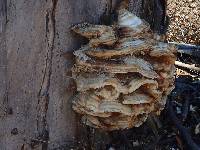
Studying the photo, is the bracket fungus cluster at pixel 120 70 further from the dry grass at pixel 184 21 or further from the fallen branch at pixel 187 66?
the dry grass at pixel 184 21

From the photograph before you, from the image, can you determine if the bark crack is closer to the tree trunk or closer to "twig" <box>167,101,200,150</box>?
the tree trunk

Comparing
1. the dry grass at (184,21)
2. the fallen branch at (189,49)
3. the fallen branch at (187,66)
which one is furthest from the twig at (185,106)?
the dry grass at (184,21)

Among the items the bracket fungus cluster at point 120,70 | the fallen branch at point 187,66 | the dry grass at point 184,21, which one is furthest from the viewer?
the dry grass at point 184,21

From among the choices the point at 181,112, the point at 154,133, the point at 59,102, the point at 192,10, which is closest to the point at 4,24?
the point at 59,102

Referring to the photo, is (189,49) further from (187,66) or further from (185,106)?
(185,106)

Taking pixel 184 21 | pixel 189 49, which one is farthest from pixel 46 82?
pixel 184 21

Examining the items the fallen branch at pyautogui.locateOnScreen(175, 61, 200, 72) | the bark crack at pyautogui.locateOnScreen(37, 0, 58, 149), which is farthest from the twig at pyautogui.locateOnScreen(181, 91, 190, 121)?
the bark crack at pyautogui.locateOnScreen(37, 0, 58, 149)
